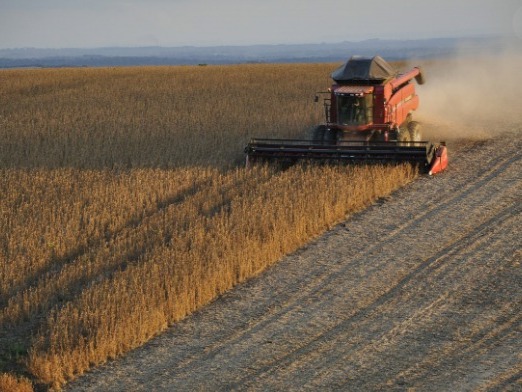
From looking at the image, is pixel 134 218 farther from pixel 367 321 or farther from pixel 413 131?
pixel 413 131

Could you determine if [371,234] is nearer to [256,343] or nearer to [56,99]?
[256,343]

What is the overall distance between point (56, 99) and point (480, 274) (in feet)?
78.4

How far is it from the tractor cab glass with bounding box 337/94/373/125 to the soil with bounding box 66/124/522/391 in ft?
12.7

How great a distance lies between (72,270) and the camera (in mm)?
8977

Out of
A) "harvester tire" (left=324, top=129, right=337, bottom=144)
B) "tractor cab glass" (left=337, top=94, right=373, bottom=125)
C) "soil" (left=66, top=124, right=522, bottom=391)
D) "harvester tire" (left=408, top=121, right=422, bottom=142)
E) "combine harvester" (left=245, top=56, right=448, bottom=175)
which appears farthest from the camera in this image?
"harvester tire" (left=408, top=121, right=422, bottom=142)

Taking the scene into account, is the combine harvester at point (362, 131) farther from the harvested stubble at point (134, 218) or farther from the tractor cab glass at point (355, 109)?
the harvested stubble at point (134, 218)

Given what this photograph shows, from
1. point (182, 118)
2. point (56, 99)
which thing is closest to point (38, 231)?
point (182, 118)

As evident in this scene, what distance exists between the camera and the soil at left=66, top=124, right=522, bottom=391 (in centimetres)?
661

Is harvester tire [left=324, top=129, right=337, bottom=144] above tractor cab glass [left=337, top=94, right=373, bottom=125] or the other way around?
the other way around

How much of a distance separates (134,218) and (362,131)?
5.64 m

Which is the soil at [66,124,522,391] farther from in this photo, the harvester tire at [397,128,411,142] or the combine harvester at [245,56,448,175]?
the harvester tire at [397,128,411,142]

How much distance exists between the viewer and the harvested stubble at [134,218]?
7535 millimetres

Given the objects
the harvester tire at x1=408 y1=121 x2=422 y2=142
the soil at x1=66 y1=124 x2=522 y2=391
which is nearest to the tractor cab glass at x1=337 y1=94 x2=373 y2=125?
the harvester tire at x1=408 y1=121 x2=422 y2=142

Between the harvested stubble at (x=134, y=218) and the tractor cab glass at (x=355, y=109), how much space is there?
60.2 inches
